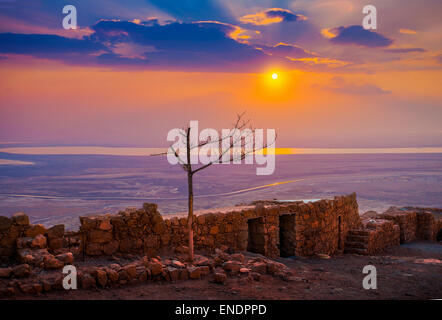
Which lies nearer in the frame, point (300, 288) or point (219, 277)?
point (219, 277)

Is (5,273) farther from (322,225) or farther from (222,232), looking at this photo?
(322,225)

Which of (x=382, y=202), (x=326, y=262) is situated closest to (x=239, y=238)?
(x=326, y=262)

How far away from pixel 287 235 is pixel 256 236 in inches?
65.9

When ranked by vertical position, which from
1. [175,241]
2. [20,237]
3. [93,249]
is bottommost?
[175,241]

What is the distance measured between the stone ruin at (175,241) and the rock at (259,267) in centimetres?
3

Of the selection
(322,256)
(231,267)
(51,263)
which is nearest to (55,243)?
(51,263)

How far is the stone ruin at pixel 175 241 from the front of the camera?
24.6 feet

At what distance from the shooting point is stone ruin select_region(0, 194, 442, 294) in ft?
24.6

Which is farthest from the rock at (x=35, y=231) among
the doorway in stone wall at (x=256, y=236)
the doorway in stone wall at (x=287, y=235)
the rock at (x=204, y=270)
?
the doorway in stone wall at (x=287, y=235)

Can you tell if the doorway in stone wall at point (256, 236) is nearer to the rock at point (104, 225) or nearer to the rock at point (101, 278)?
→ the rock at point (104, 225)

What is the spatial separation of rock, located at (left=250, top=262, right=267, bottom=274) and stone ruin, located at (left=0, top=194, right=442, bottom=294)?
0.08 feet

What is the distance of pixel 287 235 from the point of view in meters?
14.1

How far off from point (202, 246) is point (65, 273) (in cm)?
474

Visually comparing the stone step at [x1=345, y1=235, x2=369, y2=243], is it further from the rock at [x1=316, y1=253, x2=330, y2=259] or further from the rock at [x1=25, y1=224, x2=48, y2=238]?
the rock at [x1=25, y1=224, x2=48, y2=238]
